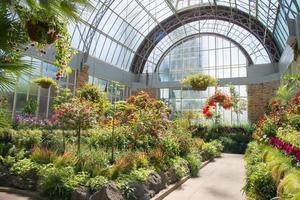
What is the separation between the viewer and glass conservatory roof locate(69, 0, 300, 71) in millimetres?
16031

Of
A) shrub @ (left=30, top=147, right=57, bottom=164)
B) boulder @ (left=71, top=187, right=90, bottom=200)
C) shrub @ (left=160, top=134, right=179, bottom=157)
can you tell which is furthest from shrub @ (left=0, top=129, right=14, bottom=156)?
shrub @ (left=160, top=134, right=179, bottom=157)

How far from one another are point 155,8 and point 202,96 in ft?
22.5

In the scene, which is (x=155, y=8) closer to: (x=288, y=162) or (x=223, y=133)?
(x=223, y=133)

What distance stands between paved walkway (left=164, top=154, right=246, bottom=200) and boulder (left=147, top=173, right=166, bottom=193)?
236mm

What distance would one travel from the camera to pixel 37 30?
2.60 meters

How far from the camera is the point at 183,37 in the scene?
22.0 m

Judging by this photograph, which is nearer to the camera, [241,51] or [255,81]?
[255,81]

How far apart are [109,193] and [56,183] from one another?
Result: 0.94 metres

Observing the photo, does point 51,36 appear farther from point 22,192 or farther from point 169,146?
point 169,146

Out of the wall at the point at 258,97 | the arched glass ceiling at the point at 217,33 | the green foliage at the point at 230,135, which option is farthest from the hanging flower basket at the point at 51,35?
the arched glass ceiling at the point at 217,33

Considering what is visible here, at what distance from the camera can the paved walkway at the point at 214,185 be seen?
5.49 m

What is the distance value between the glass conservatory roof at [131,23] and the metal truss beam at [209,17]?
0.99ft

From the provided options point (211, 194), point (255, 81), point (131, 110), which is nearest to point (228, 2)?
point (255, 81)

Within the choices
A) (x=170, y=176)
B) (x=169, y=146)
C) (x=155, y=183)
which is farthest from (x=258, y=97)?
(x=155, y=183)
